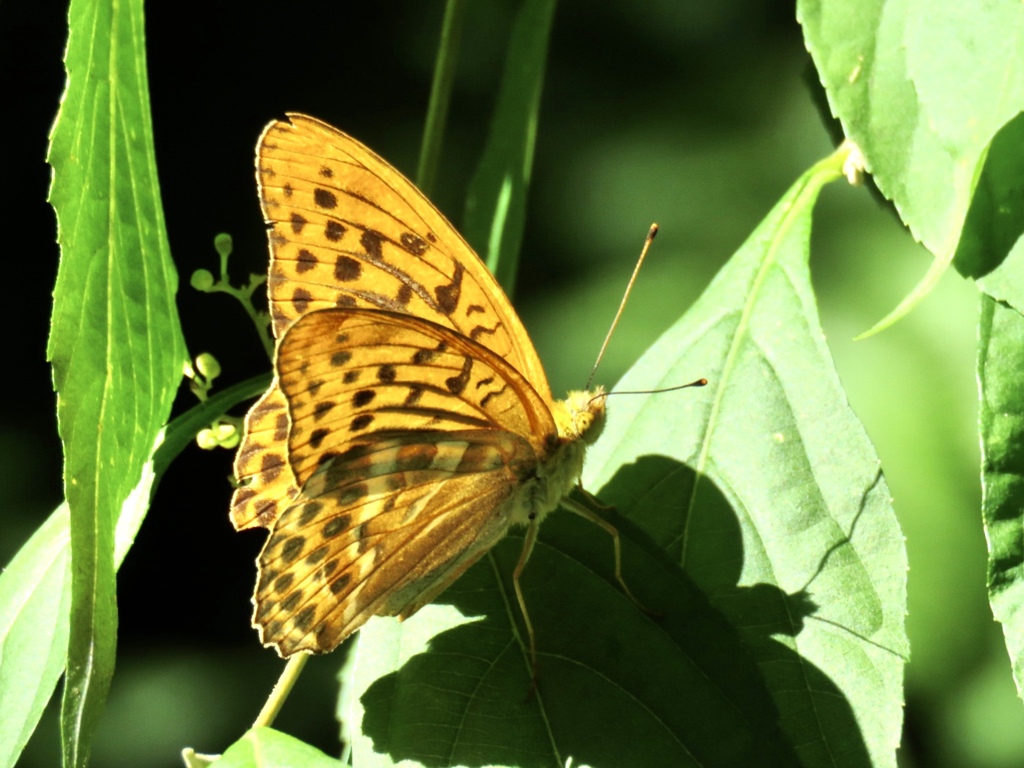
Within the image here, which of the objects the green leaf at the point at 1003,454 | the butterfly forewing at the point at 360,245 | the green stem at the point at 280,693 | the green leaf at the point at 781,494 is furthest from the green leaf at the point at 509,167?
the green leaf at the point at 1003,454

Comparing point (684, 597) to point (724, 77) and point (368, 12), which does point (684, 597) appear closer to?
point (724, 77)

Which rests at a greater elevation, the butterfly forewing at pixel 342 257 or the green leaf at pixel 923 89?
the green leaf at pixel 923 89

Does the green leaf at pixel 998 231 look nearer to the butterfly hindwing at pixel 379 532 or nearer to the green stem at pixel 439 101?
the butterfly hindwing at pixel 379 532

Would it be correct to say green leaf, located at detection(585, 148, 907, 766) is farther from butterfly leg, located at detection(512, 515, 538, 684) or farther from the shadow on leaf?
butterfly leg, located at detection(512, 515, 538, 684)

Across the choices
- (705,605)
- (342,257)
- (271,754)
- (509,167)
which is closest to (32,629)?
(271,754)

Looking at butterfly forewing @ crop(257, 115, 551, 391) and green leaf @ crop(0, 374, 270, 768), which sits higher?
butterfly forewing @ crop(257, 115, 551, 391)

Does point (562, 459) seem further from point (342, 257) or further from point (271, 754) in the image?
point (271, 754)

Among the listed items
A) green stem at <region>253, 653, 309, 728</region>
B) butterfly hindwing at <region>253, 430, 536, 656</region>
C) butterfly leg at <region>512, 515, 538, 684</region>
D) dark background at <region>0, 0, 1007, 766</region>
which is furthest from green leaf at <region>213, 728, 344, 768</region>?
dark background at <region>0, 0, 1007, 766</region>
